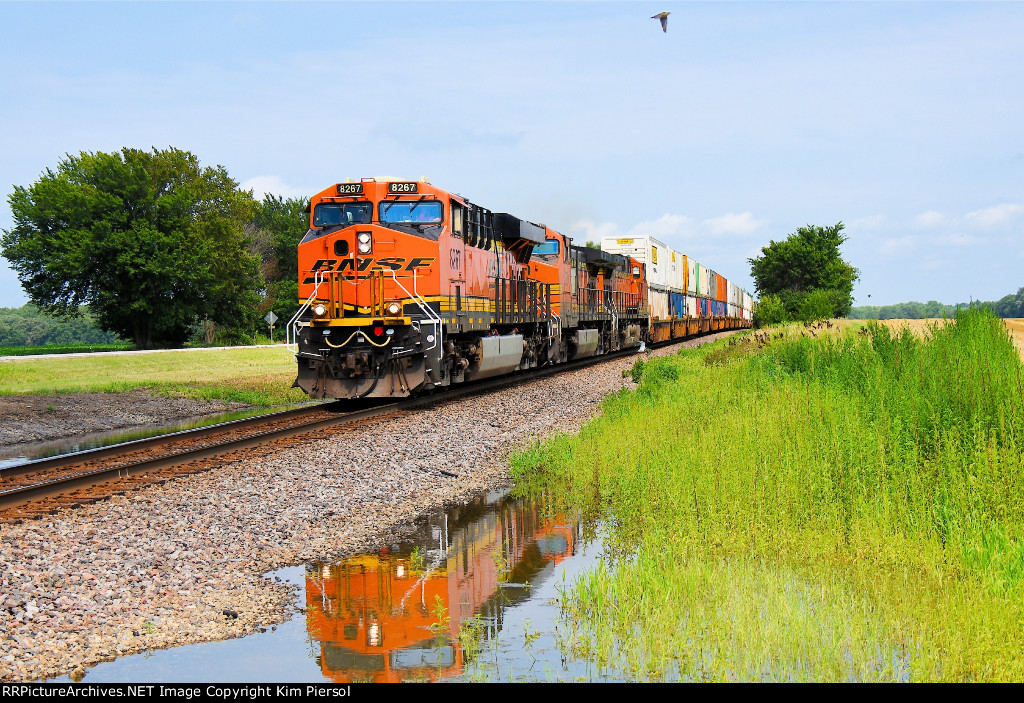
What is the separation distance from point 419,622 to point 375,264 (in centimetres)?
1209

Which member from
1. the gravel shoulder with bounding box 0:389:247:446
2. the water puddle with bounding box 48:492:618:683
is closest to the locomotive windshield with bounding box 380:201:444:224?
A: the gravel shoulder with bounding box 0:389:247:446

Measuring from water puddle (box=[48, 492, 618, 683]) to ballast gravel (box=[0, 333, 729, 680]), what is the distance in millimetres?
305

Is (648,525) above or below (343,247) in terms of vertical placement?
below

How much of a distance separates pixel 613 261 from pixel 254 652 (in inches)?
1142

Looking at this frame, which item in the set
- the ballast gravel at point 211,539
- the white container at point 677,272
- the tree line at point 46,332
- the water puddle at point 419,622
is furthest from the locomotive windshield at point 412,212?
the tree line at point 46,332

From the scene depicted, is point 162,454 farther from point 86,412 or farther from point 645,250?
point 645,250

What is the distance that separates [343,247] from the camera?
17578mm

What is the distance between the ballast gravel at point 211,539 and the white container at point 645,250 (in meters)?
27.4

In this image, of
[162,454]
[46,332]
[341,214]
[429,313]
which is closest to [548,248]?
[341,214]

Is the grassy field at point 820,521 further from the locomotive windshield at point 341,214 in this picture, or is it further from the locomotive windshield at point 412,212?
the locomotive windshield at point 341,214

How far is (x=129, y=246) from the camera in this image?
198 ft

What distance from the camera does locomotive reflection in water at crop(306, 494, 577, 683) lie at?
211 inches
